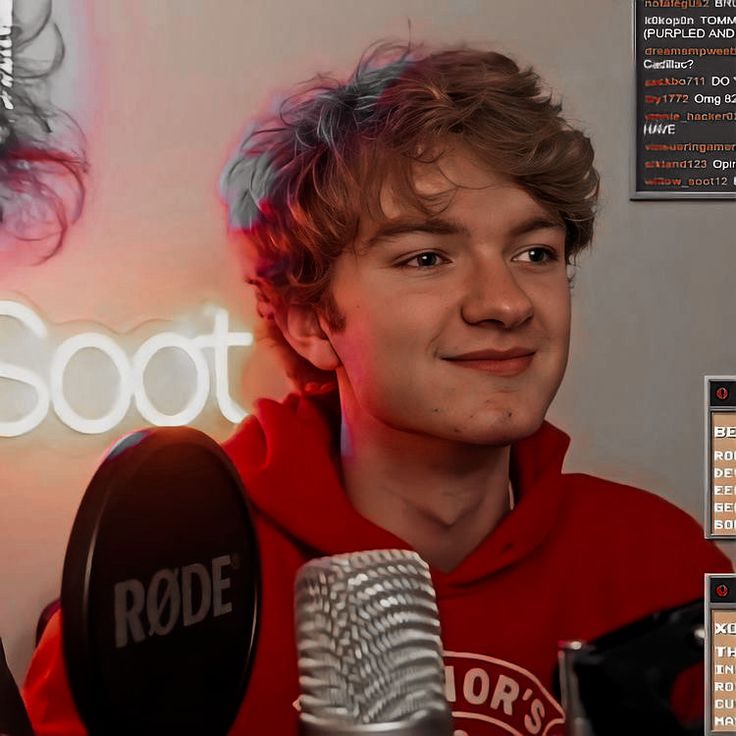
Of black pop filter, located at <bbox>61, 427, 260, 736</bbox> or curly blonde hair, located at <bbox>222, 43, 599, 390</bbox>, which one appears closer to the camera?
black pop filter, located at <bbox>61, 427, 260, 736</bbox>

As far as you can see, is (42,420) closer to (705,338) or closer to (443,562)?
(443,562)

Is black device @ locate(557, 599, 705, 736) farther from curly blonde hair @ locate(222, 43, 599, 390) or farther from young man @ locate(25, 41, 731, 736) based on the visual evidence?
curly blonde hair @ locate(222, 43, 599, 390)

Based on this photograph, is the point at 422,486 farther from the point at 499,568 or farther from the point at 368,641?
the point at 368,641

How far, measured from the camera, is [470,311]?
1670 millimetres

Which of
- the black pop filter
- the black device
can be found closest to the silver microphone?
the black pop filter

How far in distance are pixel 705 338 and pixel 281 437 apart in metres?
0.71

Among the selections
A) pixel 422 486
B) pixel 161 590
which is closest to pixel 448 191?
pixel 422 486

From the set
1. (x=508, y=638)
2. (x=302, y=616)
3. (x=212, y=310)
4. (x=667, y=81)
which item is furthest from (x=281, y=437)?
(x=667, y=81)

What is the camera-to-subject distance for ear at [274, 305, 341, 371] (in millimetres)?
1742

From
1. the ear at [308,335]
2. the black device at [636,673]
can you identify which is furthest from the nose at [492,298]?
the black device at [636,673]

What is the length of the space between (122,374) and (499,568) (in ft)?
2.19

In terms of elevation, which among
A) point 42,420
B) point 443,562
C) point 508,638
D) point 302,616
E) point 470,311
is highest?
point 470,311

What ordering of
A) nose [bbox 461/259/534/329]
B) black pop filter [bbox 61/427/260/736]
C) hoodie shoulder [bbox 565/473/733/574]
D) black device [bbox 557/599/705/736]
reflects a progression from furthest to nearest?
hoodie shoulder [bbox 565/473/733/574] → nose [bbox 461/259/534/329] → black device [bbox 557/599/705/736] → black pop filter [bbox 61/427/260/736]

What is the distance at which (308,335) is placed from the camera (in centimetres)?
175
